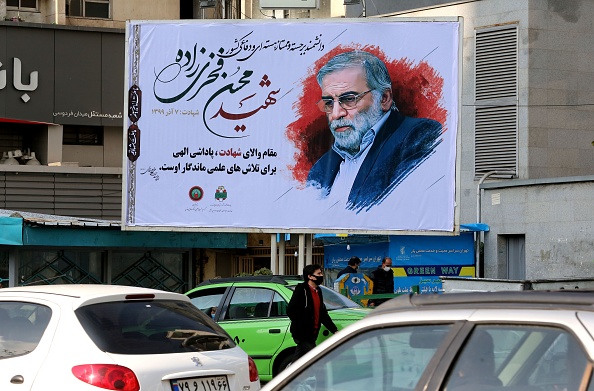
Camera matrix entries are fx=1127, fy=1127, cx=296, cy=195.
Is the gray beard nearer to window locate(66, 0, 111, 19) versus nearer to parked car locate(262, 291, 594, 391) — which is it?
window locate(66, 0, 111, 19)

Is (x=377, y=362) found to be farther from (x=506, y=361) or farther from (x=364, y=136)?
(x=364, y=136)

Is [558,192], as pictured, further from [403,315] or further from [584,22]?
[403,315]

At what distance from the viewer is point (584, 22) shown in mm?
25234

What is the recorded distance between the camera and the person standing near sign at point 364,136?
65.2 feet

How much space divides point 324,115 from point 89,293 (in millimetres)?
12794

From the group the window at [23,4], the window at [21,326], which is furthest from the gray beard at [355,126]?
the window at [21,326]

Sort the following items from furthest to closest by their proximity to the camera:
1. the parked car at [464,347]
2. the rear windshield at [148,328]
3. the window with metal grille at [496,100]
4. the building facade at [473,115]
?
the window with metal grille at [496,100]
the building facade at [473,115]
the rear windshield at [148,328]
the parked car at [464,347]

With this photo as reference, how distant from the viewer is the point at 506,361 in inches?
144

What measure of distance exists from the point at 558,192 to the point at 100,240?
9.26 meters

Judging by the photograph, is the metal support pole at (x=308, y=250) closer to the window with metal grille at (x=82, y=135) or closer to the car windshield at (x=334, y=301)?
the car windshield at (x=334, y=301)

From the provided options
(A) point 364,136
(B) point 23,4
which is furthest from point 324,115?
(B) point 23,4

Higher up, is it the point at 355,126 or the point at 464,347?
the point at 355,126

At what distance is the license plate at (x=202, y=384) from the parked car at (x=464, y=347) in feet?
10.9

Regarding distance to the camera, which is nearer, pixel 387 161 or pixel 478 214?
pixel 387 161
